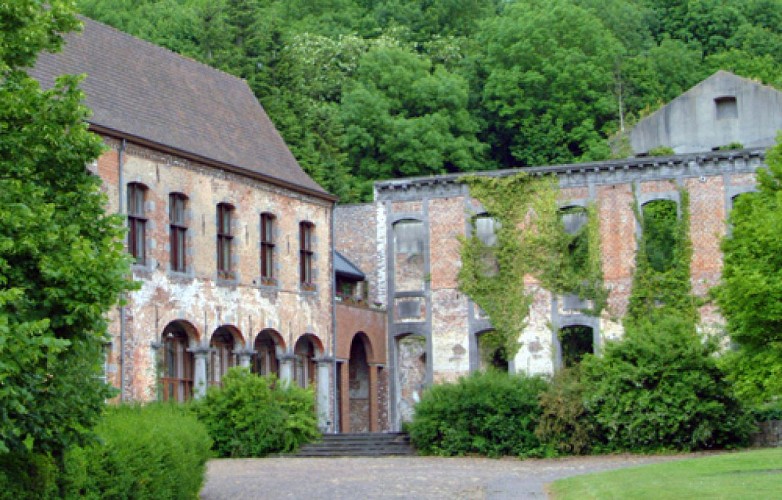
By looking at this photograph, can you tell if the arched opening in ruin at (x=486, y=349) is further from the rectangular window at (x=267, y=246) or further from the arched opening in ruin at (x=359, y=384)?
the rectangular window at (x=267, y=246)

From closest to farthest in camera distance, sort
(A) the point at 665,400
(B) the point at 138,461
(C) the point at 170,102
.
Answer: (B) the point at 138,461 → (A) the point at 665,400 → (C) the point at 170,102

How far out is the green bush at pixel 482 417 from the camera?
29.0 m

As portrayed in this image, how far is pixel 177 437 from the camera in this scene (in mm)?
17516

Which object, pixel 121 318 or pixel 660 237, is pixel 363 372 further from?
pixel 121 318

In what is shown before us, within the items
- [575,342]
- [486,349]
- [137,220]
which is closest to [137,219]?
[137,220]

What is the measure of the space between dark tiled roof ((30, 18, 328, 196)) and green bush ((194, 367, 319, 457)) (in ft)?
19.8

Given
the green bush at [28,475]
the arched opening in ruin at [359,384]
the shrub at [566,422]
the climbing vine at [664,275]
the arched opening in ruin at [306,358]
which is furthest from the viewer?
the arched opening in ruin at [359,384]

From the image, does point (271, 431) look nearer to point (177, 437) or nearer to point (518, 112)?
point (177, 437)

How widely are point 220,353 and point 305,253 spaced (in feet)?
15.9

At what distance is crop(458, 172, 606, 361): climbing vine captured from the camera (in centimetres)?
3988

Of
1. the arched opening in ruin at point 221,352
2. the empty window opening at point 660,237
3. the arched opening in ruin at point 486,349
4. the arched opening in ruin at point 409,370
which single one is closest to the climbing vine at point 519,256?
the arched opening in ruin at point 486,349

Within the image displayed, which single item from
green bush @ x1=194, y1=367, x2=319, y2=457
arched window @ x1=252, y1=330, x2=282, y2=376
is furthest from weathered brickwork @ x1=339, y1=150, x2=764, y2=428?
green bush @ x1=194, y1=367, x2=319, y2=457

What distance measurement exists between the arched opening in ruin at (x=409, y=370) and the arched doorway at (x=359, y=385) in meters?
1.01

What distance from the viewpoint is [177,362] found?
3212 cm
